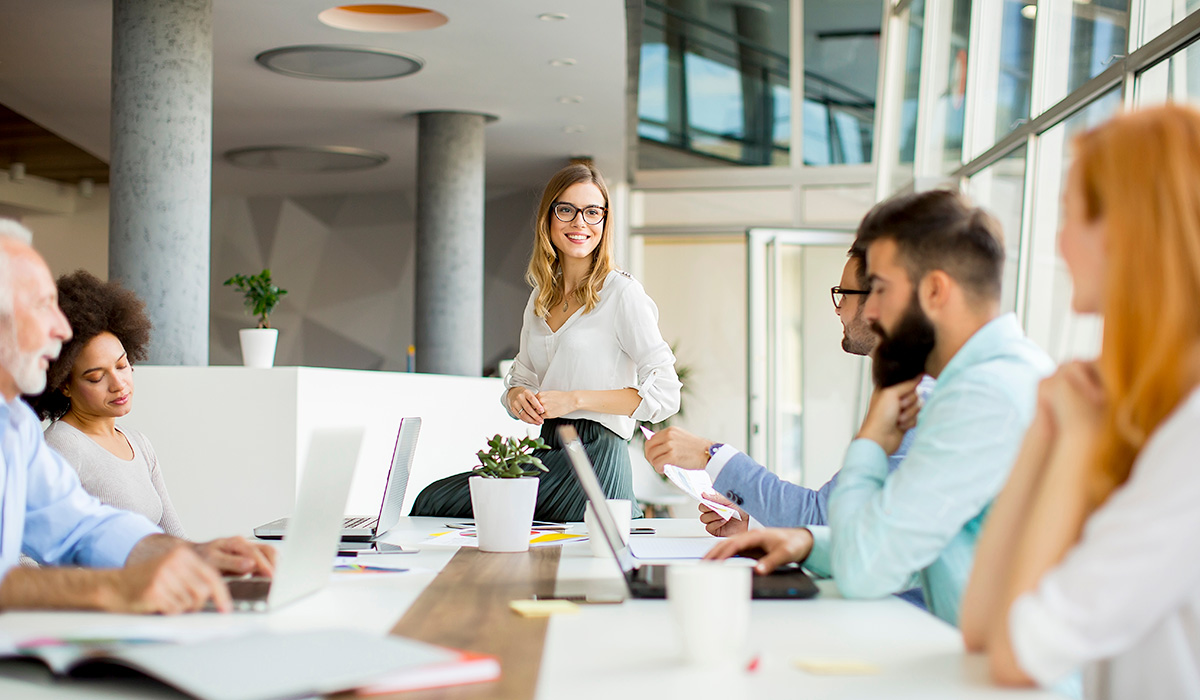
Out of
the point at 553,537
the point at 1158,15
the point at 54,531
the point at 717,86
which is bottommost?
the point at 553,537

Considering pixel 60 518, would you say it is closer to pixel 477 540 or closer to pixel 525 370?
pixel 477 540

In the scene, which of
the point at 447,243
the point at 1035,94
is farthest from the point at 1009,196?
the point at 447,243

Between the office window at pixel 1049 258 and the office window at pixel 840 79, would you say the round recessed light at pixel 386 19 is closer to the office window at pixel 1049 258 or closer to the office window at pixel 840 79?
the office window at pixel 1049 258

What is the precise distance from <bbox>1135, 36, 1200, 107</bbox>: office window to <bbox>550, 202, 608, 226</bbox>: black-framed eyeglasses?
2015mm

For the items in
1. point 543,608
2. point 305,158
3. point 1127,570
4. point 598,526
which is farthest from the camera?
point 305,158

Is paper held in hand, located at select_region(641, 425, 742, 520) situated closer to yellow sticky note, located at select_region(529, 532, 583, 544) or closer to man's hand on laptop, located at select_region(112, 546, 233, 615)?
yellow sticky note, located at select_region(529, 532, 583, 544)

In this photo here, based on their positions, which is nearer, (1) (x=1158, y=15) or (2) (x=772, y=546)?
(2) (x=772, y=546)

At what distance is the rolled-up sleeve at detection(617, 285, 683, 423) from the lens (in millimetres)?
2781

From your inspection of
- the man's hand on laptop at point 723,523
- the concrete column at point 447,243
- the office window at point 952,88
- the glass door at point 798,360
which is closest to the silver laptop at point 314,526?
the man's hand on laptop at point 723,523

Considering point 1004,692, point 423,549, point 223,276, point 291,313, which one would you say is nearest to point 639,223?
point 291,313

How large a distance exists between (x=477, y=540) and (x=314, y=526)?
0.73 meters

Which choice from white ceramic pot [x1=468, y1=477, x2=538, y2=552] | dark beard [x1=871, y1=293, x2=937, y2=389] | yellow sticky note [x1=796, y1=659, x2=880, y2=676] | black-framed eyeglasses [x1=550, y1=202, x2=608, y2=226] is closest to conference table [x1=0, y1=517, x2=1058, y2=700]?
yellow sticky note [x1=796, y1=659, x2=880, y2=676]

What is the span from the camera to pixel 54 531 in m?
1.60

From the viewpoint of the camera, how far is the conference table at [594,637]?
1.01 metres
